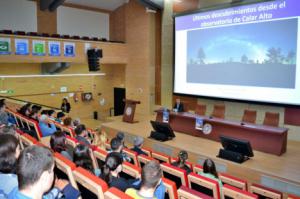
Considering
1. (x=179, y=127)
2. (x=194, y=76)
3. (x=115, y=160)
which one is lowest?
(x=179, y=127)

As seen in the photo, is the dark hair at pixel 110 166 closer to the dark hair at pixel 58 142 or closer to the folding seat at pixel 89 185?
the folding seat at pixel 89 185

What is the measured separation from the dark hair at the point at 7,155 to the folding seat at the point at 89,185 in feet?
1.32

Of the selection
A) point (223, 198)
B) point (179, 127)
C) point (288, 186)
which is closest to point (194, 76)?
point (179, 127)

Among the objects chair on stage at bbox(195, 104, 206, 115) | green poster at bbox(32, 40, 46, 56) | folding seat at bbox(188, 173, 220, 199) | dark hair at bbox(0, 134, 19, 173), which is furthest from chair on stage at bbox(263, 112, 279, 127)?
green poster at bbox(32, 40, 46, 56)

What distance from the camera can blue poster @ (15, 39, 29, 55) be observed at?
771 cm

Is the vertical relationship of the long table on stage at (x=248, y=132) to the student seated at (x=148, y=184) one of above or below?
below

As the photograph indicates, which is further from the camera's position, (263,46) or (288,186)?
(263,46)

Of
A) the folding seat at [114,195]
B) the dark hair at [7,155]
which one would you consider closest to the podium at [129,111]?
the dark hair at [7,155]

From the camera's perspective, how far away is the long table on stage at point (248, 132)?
5207 mm

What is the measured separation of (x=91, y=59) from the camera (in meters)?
9.16

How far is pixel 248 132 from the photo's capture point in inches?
219

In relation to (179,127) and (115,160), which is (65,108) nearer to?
(179,127)

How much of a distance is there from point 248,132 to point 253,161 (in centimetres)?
78

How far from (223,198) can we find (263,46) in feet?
15.4
